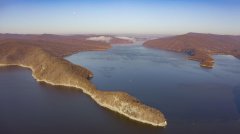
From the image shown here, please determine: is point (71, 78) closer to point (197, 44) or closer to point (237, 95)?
point (237, 95)

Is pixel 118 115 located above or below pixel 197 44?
below

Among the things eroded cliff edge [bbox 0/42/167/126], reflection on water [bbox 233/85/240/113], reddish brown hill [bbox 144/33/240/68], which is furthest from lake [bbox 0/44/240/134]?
reddish brown hill [bbox 144/33/240/68]

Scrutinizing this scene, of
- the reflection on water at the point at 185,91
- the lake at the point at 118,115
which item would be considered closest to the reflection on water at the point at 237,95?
the lake at the point at 118,115

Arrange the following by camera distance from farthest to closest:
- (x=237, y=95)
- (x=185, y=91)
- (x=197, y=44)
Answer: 1. (x=197, y=44)
2. (x=185, y=91)
3. (x=237, y=95)

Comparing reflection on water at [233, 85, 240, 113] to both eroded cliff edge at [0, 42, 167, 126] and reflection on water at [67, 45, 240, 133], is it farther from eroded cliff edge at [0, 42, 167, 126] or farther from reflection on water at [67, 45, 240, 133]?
eroded cliff edge at [0, 42, 167, 126]

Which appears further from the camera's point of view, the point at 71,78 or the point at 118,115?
the point at 71,78

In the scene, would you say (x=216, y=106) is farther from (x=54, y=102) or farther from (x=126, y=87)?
(x=54, y=102)

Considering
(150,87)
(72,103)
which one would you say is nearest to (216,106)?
(150,87)

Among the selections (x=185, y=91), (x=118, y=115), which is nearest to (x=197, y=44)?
(x=185, y=91)
